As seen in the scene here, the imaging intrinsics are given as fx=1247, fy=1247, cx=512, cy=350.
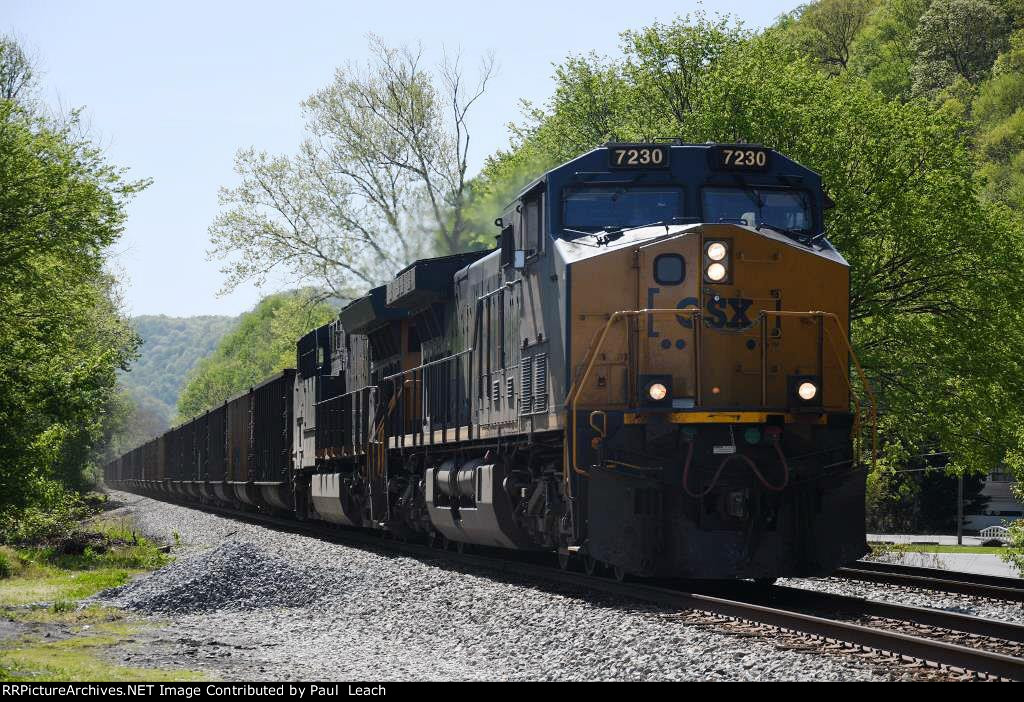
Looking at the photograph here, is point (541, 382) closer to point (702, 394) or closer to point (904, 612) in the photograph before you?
point (702, 394)

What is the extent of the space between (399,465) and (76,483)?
35.6m

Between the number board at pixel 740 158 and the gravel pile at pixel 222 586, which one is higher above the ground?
the number board at pixel 740 158

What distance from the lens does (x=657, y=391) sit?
1123 cm

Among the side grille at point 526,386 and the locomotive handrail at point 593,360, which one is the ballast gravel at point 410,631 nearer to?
the locomotive handrail at point 593,360

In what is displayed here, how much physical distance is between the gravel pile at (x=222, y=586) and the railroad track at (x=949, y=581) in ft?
20.1

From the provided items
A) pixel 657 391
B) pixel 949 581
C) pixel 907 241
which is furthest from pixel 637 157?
pixel 907 241

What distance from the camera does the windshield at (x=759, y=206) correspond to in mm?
12180

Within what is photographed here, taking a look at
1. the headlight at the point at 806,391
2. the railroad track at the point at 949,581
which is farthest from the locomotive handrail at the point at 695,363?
the railroad track at the point at 949,581

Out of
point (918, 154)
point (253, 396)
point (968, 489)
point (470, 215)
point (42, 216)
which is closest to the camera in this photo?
point (42, 216)

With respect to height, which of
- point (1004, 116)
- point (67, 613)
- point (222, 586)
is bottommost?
point (67, 613)

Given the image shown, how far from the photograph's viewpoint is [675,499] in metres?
11.2

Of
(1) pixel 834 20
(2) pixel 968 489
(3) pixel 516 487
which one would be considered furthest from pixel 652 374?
(1) pixel 834 20

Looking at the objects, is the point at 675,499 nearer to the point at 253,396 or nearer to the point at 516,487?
the point at 516,487

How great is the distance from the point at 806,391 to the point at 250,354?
110960 millimetres
